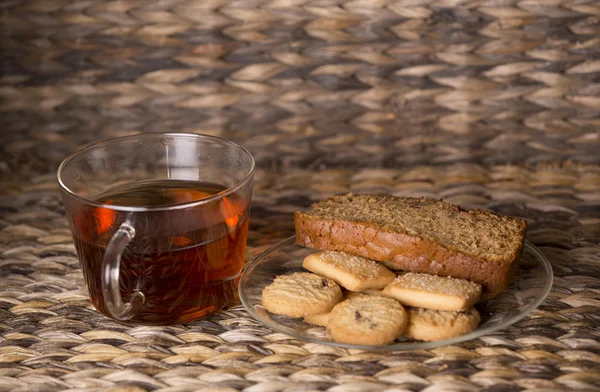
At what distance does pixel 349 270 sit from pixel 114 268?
0.22 meters

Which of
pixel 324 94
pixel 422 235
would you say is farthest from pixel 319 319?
pixel 324 94

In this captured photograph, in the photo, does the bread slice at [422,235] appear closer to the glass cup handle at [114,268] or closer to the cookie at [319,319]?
the cookie at [319,319]

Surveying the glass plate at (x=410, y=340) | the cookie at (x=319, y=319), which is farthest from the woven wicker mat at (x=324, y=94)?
the cookie at (x=319, y=319)

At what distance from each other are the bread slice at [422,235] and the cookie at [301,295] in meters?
0.07

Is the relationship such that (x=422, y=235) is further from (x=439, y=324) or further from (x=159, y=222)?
(x=159, y=222)

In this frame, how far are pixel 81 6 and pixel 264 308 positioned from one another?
1.90 ft

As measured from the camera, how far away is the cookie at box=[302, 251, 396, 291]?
2.48 feet

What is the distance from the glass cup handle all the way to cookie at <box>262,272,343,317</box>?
0.13 meters

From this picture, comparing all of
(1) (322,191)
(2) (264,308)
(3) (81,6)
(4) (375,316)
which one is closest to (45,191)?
(3) (81,6)

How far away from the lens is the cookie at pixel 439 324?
2.25 ft

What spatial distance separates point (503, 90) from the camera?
3.66 ft

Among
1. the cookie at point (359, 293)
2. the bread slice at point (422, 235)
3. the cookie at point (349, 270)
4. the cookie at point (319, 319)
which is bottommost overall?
the cookie at point (319, 319)

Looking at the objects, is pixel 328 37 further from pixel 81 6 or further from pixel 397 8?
pixel 81 6

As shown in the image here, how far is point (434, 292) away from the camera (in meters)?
0.71
